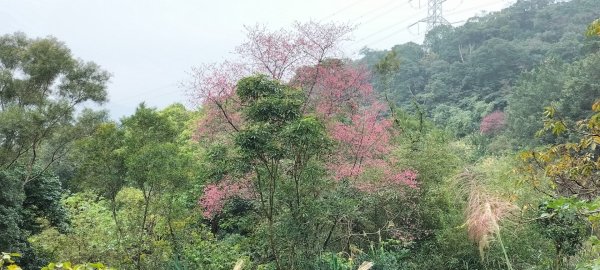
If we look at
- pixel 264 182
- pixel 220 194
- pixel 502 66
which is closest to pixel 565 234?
pixel 264 182

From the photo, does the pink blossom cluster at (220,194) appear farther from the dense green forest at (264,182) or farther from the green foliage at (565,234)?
the green foliage at (565,234)

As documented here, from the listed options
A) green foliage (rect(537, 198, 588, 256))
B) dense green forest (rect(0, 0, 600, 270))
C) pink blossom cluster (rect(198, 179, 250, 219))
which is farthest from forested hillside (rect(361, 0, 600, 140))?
pink blossom cluster (rect(198, 179, 250, 219))

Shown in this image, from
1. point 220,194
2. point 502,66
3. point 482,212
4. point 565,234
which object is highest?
point 502,66

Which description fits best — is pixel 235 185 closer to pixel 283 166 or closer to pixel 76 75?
pixel 283 166

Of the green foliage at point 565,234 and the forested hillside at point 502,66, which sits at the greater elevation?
the forested hillside at point 502,66

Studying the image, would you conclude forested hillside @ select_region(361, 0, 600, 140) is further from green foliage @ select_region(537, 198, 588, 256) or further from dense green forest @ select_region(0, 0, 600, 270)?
green foliage @ select_region(537, 198, 588, 256)

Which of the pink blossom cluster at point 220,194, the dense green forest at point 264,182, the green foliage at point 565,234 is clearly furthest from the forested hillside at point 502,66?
the pink blossom cluster at point 220,194

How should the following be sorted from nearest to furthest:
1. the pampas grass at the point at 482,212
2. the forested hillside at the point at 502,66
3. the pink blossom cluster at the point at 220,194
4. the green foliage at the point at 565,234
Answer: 1. the pampas grass at the point at 482,212
2. the green foliage at the point at 565,234
3. the pink blossom cluster at the point at 220,194
4. the forested hillside at the point at 502,66

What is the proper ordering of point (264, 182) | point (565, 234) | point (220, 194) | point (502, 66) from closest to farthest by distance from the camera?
point (565, 234) < point (264, 182) < point (220, 194) < point (502, 66)

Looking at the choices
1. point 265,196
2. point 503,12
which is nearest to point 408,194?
point 265,196

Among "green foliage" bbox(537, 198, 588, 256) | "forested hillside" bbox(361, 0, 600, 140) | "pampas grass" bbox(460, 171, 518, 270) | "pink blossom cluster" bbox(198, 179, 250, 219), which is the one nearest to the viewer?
"pampas grass" bbox(460, 171, 518, 270)

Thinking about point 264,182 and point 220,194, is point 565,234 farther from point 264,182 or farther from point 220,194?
point 220,194

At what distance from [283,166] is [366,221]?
8.21ft

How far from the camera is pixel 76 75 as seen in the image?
418 inches
